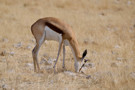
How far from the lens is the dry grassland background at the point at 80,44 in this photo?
5965 millimetres

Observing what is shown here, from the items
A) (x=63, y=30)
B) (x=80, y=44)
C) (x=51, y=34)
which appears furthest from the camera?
(x=80, y=44)

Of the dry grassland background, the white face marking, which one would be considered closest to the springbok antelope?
the white face marking

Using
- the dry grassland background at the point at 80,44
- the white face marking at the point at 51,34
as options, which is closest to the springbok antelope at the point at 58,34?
the white face marking at the point at 51,34

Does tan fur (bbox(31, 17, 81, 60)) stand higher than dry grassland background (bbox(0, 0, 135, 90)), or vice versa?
tan fur (bbox(31, 17, 81, 60))

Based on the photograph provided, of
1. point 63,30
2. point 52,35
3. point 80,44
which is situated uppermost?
point 63,30

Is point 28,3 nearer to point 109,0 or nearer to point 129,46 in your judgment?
point 109,0

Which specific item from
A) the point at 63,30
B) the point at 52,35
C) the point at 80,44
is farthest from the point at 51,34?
the point at 80,44

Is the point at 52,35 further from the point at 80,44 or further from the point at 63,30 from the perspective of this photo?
the point at 80,44

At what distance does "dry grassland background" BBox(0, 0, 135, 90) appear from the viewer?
19.6 ft

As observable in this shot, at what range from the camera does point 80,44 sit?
1027 centimetres

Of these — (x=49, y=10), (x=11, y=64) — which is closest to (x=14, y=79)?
(x=11, y=64)

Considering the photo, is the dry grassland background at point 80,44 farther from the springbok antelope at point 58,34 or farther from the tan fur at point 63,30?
the tan fur at point 63,30

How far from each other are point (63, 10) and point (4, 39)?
640 centimetres

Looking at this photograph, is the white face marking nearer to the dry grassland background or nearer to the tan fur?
the tan fur
